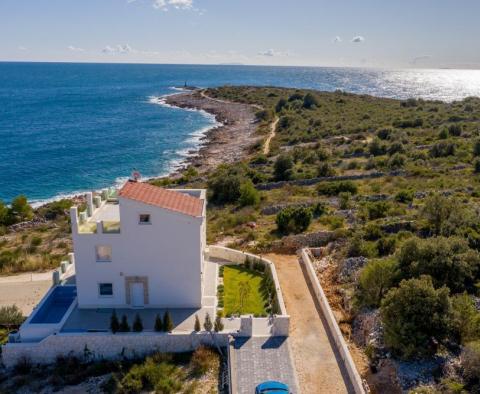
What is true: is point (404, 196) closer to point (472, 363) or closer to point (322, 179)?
point (322, 179)

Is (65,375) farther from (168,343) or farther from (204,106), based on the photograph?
(204,106)

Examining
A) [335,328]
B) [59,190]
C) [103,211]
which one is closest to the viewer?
[335,328]

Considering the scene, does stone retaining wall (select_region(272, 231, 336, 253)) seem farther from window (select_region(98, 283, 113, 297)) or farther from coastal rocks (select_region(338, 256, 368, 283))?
window (select_region(98, 283, 113, 297))

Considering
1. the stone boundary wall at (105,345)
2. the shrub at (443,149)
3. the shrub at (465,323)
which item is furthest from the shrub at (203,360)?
the shrub at (443,149)

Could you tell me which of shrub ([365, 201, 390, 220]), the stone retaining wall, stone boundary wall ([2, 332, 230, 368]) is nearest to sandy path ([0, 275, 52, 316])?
stone boundary wall ([2, 332, 230, 368])

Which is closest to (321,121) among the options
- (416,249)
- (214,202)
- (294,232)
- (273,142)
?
A: (273,142)

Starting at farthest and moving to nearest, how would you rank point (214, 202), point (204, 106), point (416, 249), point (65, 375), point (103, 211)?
point (204, 106) < point (214, 202) < point (103, 211) < point (416, 249) < point (65, 375)

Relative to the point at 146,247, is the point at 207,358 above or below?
below
